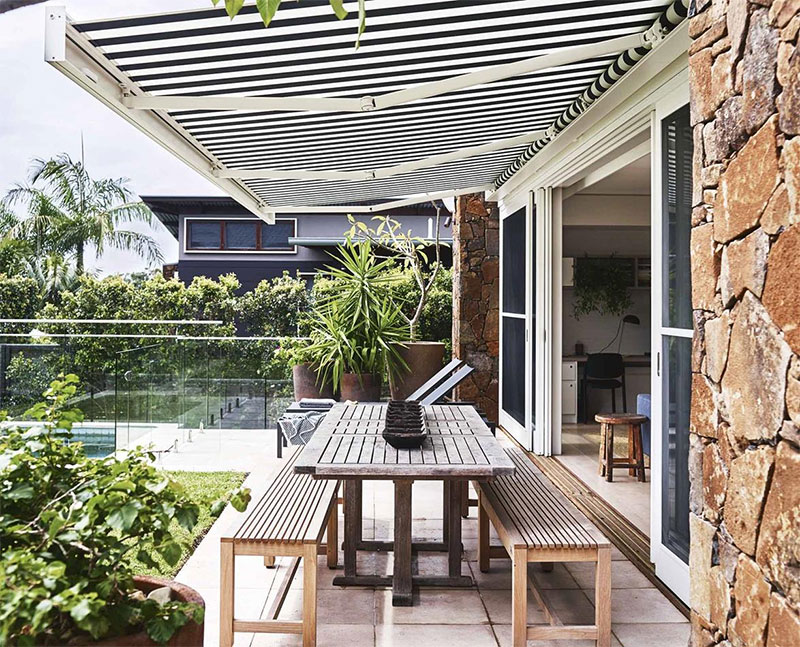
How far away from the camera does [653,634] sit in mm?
3232

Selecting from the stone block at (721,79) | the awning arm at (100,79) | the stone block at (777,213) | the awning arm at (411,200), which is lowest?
the stone block at (777,213)

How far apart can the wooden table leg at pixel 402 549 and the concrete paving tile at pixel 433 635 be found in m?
0.24

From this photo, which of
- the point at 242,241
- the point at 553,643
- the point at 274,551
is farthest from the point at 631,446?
the point at 242,241

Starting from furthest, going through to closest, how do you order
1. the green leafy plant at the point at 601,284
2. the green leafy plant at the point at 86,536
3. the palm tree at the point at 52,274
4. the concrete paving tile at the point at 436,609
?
the palm tree at the point at 52,274 < the green leafy plant at the point at 601,284 < the concrete paving tile at the point at 436,609 < the green leafy plant at the point at 86,536

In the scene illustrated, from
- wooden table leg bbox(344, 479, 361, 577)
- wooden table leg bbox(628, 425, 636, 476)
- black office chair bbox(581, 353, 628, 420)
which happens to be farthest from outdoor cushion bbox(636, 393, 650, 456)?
wooden table leg bbox(344, 479, 361, 577)

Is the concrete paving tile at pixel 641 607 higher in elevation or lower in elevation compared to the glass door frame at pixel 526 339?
lower

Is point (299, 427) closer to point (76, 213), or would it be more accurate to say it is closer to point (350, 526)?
point (350, 526)

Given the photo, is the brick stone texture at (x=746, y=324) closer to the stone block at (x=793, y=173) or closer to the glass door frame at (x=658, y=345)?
the stone block at (x=793, y=173)

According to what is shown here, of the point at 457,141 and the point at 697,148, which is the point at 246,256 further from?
the point at 697,148

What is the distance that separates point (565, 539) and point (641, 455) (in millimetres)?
3409

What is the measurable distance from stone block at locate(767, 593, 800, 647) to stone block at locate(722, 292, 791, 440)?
433 mm

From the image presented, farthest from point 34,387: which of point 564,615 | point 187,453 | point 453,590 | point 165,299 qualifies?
point 165,299

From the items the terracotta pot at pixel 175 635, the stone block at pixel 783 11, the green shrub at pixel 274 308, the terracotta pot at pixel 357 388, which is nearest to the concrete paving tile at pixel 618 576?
the terracotta pot at pixel 175 635

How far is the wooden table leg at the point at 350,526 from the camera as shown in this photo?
3.89 m
